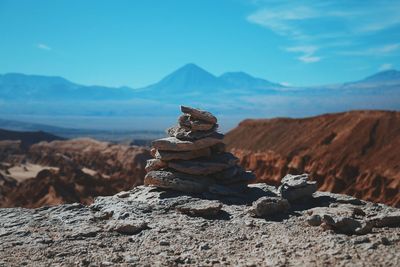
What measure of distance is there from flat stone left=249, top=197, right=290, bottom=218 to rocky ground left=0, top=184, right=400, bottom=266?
0.11 ft

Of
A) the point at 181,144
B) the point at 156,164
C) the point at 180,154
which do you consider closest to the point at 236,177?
the point at 180,154

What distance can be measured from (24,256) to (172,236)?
2.94 metres

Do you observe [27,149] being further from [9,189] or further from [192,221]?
[192,221]

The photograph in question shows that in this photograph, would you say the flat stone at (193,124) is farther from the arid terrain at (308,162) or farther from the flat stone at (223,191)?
the arid terrain at (308,162)

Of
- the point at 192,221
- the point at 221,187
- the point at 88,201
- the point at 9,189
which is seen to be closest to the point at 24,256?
the point at 192,221

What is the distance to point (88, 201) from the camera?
41.3m

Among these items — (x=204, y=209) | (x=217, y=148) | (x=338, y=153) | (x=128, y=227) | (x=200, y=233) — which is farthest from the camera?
(x=338, y=153)

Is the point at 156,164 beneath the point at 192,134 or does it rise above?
beneath

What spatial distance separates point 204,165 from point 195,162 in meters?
0.27

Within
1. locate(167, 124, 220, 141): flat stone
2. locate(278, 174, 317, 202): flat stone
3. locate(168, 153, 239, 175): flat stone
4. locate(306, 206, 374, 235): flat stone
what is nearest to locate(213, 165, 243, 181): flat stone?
locate(168, 153, 239, 175): flat stone

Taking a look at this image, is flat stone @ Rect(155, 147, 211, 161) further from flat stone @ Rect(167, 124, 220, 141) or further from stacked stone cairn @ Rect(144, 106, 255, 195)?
flat stone @ Rect(167, 124, 220, 141)

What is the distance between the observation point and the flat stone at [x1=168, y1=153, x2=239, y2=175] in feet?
48.4

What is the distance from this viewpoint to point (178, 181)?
14367 mm

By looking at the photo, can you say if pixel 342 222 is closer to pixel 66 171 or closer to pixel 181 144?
pixel 181 144
